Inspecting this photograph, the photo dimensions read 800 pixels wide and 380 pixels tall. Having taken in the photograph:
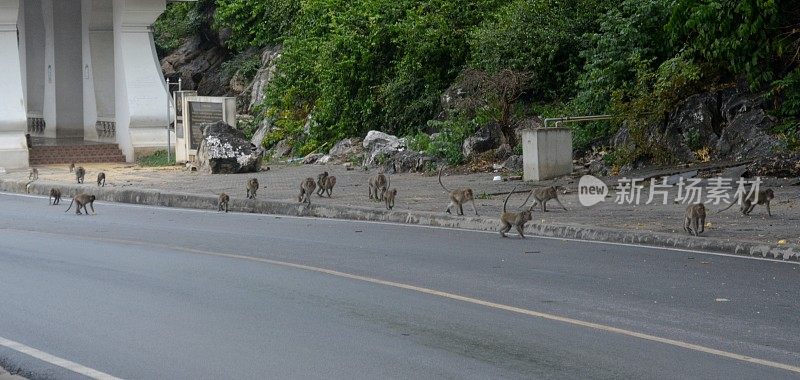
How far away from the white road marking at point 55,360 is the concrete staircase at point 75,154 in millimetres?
27683

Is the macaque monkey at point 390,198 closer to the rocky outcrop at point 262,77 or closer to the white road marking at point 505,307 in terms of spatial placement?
the white road marking at point 505,307

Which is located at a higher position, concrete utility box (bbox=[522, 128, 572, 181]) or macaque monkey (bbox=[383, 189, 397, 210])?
concrete utility box (bbox=[522, 128, 572, 181])

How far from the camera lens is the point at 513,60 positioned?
28531 mm

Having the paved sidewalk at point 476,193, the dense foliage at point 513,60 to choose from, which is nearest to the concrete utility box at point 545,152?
the paved sidewalk at point 476,193

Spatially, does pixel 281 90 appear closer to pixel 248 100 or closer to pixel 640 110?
pixel 248 100

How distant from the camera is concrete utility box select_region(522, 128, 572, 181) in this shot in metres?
23.1

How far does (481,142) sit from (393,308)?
16.9 m

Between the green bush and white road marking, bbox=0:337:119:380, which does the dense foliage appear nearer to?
the green bush

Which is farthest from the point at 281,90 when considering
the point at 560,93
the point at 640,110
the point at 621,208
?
the point at 621,208

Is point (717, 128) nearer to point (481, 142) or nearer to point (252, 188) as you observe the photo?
point (481, 142)

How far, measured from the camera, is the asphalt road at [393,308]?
27.9ft

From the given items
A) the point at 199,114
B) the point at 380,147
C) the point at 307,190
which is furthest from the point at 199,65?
the point at 307,190

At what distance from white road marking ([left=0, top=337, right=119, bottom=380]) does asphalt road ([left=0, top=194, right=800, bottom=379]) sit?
0.07m

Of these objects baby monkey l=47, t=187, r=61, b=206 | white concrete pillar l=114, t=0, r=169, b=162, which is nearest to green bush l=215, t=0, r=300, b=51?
white concrete pillar l=114, t=0, r=169, b=162
